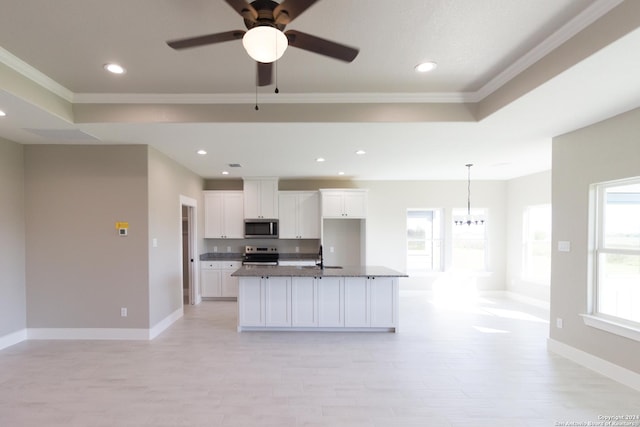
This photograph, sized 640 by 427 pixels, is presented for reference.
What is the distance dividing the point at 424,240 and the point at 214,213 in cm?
479

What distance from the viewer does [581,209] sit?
130 inches

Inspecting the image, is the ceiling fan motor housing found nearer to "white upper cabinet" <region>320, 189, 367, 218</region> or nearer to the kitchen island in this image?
the kitchen island

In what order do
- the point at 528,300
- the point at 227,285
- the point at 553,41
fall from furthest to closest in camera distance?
the point at 227,285, the point at 528,300, the point at 553,41

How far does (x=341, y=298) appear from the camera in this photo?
423 centimetres

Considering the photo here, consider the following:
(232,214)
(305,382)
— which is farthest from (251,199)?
(305,382)

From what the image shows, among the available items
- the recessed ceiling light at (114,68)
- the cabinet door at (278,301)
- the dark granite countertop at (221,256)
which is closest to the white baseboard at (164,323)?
the dark granite countertop at (221,256)

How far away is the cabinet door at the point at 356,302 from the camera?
4219 millimetres

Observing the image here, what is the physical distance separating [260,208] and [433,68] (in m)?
4.55

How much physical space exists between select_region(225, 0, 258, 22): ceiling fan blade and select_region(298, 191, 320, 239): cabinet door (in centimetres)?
493

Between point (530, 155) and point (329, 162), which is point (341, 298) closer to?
point (329, 162)

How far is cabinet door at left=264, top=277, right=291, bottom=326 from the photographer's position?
4230 millimetres

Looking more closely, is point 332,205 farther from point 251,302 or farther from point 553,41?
point 553,41

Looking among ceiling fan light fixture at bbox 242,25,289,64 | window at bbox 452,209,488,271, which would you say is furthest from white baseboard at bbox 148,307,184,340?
window at bbox 452,209,488,271

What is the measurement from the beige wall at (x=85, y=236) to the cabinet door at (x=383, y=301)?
3.10 meters
